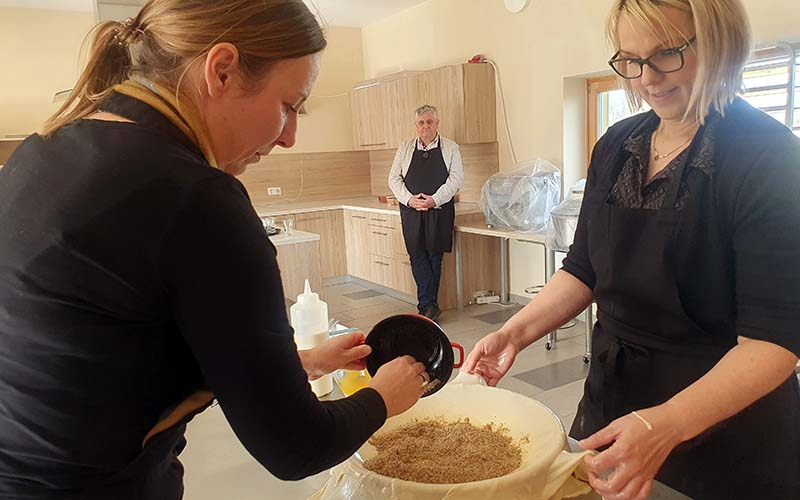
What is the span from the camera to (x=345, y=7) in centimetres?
582

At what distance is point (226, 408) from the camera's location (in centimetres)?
65

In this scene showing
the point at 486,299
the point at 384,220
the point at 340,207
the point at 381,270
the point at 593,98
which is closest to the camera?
the point at 593,98

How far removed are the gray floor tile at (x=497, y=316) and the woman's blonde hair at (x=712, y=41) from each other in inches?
144

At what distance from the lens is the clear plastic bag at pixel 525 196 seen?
4.30 meters

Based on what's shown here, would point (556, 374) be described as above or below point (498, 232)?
below

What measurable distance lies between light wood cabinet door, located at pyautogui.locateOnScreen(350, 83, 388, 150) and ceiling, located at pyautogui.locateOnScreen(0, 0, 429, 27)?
28.0 inches

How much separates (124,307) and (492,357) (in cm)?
79

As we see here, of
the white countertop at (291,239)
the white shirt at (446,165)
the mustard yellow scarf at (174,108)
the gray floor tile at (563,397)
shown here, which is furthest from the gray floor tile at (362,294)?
the mustard yellow scarf at (174,108)

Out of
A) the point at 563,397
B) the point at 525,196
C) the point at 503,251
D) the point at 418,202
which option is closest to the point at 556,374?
the point at 563,397

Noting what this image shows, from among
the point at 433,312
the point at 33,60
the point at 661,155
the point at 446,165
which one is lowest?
the point at 433,312

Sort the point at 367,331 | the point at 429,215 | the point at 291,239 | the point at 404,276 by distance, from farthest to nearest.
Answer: the point at 404,276 < the point at 429,215 < the point at 367,331 < the point at 291,239

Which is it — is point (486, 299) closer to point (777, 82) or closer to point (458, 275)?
point (458, 275)

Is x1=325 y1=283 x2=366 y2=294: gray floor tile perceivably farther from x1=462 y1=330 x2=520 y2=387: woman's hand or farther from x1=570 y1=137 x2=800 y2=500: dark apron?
x1=570 y1=137 x2=800 y2=500: dark apron

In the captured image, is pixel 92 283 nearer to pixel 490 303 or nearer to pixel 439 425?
pixel 439 425
